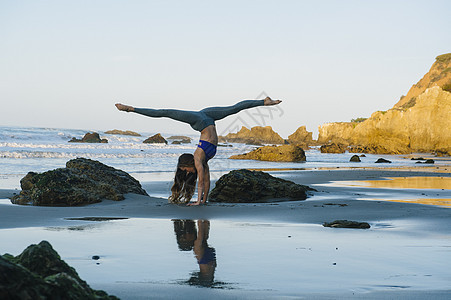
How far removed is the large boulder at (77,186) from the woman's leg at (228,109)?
2364 mm

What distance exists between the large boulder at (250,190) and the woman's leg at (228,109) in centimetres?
172

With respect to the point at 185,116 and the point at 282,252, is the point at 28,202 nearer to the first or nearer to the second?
the point at 185,116

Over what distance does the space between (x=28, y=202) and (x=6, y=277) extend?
7580mm

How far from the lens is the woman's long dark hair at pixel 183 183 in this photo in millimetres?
8977

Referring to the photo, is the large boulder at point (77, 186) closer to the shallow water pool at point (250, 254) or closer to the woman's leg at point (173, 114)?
the woman's leg at point (173, 114)

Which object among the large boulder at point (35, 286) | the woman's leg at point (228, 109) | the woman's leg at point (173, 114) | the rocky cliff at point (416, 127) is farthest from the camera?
the rocky cliff at point (416, 127)

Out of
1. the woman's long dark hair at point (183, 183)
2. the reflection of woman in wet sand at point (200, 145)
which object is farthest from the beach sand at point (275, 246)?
the reflection of woman in wet sand at point (200, 145)

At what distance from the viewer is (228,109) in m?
8.84

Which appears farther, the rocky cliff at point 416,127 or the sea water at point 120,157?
the rocky cliff at point 416,127

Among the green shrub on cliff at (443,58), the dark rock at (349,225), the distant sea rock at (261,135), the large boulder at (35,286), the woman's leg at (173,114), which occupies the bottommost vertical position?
the dark rock at (349,225)

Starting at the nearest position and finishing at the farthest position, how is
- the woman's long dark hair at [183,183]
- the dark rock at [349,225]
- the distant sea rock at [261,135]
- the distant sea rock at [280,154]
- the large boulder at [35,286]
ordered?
the large boulder at [35,286], the dark rock at [349,225], the woman's long dark hair at [183,183], the distant sea rock at [280,154], the distant sea rock at [261,135]

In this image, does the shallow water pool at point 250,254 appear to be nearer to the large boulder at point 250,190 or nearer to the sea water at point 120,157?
the large boulder at point 250,190

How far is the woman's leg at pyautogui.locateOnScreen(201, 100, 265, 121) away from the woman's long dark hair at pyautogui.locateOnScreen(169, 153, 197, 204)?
80 centimetres

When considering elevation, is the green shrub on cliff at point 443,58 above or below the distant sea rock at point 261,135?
above
